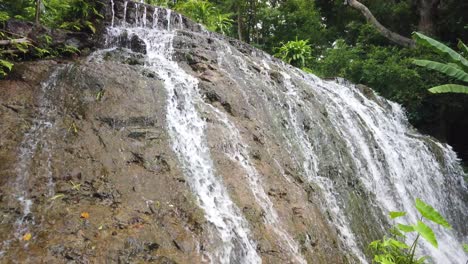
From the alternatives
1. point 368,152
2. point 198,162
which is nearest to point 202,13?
point 368,152

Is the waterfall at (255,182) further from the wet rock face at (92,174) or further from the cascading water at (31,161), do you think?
the cascading water at (31,161)

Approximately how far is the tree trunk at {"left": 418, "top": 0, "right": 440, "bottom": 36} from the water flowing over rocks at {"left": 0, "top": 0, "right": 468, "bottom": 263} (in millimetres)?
8487

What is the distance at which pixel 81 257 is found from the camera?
133 inches

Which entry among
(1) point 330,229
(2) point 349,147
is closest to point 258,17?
(2) point 349,147

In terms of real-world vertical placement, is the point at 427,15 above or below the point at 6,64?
above

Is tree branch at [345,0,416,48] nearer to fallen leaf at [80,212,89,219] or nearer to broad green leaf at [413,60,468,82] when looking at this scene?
broad green leaf at [413,60,468,82]

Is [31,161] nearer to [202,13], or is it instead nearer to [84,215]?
[84,215]

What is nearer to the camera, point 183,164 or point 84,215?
point 84,215

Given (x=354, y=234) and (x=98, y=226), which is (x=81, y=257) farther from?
(x=354, y=234)

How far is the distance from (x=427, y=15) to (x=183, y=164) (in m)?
13.8

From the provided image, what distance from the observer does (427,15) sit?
1417 centimetres

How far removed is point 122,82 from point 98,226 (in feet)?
8.47

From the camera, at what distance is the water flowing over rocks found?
3.77 m

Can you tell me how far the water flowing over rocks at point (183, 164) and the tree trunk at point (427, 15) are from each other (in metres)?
8.49
